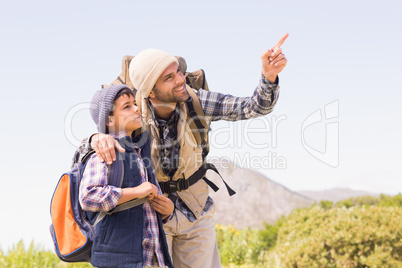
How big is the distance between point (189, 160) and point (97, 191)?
124 centimetres

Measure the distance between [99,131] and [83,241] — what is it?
776 millimetres

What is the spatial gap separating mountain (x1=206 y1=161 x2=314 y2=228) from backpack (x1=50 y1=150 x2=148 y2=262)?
1102 centimetres

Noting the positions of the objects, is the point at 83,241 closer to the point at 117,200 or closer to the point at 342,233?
the point at 117,200

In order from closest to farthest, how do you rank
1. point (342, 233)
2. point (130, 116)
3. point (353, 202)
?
point (130, 116) → point (342, 233) → point (353, 202)

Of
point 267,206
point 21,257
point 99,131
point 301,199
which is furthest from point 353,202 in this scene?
point 99,131

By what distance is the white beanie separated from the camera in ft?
11.8

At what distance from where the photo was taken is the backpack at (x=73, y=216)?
2.82 meters

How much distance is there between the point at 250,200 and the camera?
1541 centimetres

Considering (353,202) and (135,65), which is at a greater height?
(135,65)

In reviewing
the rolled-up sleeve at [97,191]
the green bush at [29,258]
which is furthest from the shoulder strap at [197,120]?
the green bush at [29,258]

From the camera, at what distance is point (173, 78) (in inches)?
145

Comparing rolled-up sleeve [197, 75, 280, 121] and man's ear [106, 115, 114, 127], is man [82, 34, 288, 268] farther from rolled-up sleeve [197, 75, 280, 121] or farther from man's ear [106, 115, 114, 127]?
man's ear [106, 115, 114, 127]

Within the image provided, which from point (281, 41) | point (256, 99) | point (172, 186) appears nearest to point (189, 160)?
point (172, 186)

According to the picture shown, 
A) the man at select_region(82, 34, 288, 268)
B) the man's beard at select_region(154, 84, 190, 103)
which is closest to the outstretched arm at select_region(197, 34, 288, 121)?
the man at select_region(82, 34, 288, 268)
